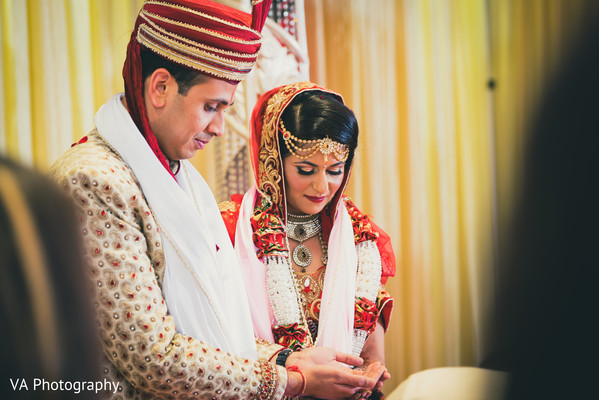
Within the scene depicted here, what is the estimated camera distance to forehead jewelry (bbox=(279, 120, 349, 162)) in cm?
194

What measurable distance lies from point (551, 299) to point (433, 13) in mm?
3641

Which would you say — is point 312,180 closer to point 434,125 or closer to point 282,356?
point 282,356

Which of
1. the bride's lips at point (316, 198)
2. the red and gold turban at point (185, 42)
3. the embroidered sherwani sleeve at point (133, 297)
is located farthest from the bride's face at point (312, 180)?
the embroidered sherwani sleeve at point (133, 297)

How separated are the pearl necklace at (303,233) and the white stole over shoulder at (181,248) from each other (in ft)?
1.80

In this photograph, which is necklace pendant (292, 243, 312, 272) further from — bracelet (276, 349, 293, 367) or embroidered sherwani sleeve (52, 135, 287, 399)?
embroidered sherwani sleeve (52, 135, 287, 399)

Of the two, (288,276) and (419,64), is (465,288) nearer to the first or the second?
A: (419,64)

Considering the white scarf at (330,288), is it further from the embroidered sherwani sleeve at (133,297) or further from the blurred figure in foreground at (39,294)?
the blurred figure in foreground at (39,294)

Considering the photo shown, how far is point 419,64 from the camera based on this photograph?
360 centimetres

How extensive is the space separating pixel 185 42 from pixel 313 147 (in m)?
0.64

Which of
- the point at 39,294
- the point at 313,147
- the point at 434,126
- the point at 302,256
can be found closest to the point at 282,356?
the point at 302,256

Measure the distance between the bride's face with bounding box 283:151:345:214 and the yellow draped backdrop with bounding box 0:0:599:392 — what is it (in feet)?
4.44

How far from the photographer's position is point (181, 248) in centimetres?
136

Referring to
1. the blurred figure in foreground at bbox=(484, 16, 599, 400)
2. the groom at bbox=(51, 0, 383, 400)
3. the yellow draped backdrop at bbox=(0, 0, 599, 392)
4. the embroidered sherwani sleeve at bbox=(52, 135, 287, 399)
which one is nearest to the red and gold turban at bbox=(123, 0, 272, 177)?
the groom at bbox=(51, 0, 383, 400)

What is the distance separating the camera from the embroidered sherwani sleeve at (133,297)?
120 cm
